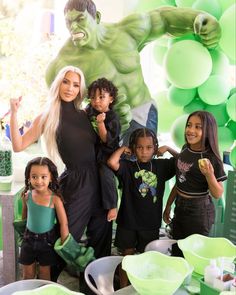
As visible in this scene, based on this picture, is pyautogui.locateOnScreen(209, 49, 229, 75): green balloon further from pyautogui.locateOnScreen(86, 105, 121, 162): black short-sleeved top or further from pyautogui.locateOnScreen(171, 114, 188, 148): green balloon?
pyautogui.locateOnScreen(86, 105, 121, 162): black short-sleeved top

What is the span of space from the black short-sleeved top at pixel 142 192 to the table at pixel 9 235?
0.60 meters

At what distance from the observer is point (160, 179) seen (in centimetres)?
192

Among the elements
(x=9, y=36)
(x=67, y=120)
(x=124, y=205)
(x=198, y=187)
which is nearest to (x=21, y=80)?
(x=9, y=36)

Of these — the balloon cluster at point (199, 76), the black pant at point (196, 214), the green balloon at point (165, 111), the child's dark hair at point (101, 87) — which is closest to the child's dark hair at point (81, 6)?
the balloon cluster at point (199, 76)

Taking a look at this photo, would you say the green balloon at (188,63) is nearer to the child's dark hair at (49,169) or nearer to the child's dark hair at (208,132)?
the child's dark hair at (208,132)

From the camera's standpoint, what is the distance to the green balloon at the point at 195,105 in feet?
7.34

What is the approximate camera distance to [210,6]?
6.94 ft

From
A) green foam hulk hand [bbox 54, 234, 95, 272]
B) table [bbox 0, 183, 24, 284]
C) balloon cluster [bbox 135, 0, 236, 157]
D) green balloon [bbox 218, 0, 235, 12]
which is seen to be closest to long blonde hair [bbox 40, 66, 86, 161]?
table [bbox 0, 183, 24, 284]

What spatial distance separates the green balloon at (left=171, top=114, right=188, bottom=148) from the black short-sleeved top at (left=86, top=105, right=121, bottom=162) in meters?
0.46

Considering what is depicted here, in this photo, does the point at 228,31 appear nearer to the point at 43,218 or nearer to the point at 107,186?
the point at 107,186

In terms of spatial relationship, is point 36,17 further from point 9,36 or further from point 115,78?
point 115,78

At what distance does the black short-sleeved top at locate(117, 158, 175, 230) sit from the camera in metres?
1.89

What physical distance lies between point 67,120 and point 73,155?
178mm

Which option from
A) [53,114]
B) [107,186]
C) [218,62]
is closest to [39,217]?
[107,186]
